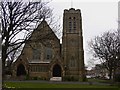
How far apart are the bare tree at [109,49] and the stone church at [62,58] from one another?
1333 cm

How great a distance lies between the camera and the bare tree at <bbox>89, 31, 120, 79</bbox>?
47572 millimetres

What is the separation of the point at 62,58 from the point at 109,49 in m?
20.5

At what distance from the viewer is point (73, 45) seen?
2753 inches

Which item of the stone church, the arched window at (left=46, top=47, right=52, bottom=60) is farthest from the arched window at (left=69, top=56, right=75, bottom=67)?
the arched window at (left=46, top=47, right=52, bottom=60)

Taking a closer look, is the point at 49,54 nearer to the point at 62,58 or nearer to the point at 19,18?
the point at 62,58

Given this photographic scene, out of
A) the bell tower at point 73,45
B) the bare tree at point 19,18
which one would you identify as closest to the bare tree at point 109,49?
the bell tower at point 73,45

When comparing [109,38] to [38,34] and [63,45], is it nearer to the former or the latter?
[63,45]

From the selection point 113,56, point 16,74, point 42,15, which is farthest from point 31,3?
point 16,74

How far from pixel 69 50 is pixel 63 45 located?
209 centimetres

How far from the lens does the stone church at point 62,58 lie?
2633 inches

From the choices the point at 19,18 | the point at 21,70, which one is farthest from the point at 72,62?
the point at 19,18

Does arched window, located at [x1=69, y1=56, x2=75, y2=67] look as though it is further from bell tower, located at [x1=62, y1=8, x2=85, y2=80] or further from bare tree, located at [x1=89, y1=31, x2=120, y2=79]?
bare tree, located at [x1=89, y1=31, x2=120, y2=79]

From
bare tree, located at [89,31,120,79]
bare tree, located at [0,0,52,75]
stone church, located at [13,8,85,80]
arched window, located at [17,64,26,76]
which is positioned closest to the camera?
bare tree, located at [0,0,52,75]

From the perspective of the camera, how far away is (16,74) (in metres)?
66.7
